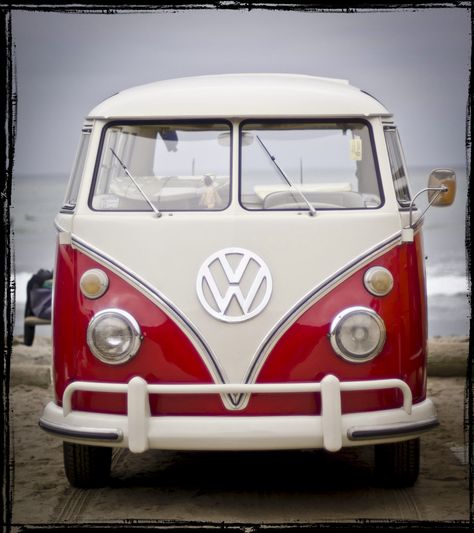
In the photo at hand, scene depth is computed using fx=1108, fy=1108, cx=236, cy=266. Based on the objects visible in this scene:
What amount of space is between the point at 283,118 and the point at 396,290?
1.16 meters

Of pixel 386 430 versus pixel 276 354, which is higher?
pixel 276 354

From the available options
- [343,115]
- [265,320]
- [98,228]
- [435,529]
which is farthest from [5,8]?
[435,529]

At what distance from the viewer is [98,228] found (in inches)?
233

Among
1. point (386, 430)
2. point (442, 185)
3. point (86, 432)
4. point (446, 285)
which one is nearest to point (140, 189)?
point (86, 432)

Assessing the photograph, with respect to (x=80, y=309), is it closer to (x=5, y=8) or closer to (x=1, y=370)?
(x=1, y=370)

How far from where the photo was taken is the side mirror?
6.07 m

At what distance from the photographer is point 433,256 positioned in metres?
25.6

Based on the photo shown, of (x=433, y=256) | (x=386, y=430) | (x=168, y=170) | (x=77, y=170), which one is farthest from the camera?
(x=433, y=256)

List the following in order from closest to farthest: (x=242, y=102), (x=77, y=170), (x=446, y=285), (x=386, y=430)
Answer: (x=386, y=430) < (x=242, y=102) < (x=77, y=170) < (x=446, y=285)

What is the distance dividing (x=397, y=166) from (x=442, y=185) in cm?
38

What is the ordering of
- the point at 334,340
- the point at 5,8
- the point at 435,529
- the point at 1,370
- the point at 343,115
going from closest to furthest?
1. the point at 435,529
2. the point at 334,340
3. the point at 343,115
4. the point at 5,8
5. the point at 1,370

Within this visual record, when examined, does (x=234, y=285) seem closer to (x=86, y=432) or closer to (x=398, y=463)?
(x=86, y=432)

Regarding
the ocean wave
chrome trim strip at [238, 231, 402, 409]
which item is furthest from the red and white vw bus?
the ocean wave

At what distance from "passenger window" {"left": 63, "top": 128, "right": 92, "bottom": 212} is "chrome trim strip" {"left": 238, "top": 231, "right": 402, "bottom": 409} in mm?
1492
